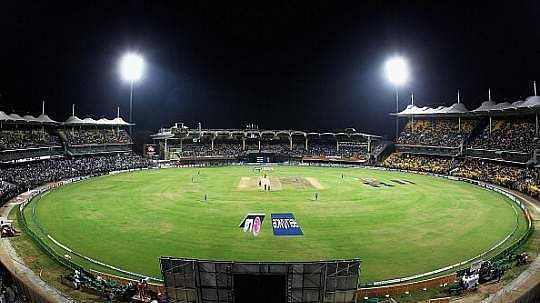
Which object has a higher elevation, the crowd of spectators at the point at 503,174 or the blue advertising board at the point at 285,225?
the crowd of spectators at the point at 503,174

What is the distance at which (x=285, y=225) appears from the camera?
1321 inches

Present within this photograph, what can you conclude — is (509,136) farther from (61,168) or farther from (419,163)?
(61,168)

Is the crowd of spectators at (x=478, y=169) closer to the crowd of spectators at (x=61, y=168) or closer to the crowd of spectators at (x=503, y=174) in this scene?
the crowd of spectators at (x=503, y=174)

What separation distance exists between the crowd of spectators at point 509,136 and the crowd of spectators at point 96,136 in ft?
223

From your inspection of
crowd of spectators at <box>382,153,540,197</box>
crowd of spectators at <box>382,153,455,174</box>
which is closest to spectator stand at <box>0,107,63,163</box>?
crowd of spectators at <box>382,153,540,197</box>

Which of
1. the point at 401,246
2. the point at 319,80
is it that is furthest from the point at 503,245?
the point at 319,80

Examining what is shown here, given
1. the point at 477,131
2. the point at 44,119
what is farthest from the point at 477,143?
the point at 44,119

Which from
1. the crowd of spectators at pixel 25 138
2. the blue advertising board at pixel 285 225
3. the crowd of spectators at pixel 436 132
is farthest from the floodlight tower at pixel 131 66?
the blue advertising board at pixel 285 225

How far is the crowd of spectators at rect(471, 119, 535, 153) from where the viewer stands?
59219mm

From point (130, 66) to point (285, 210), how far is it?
53916mm

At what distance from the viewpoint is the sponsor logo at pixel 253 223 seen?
31.9m

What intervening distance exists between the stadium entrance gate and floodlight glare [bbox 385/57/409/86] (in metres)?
72.4

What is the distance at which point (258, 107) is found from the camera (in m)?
103

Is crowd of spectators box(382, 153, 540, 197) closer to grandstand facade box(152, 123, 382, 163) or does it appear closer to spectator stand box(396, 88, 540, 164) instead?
spectator stand box(396, 88, 540, 164)
